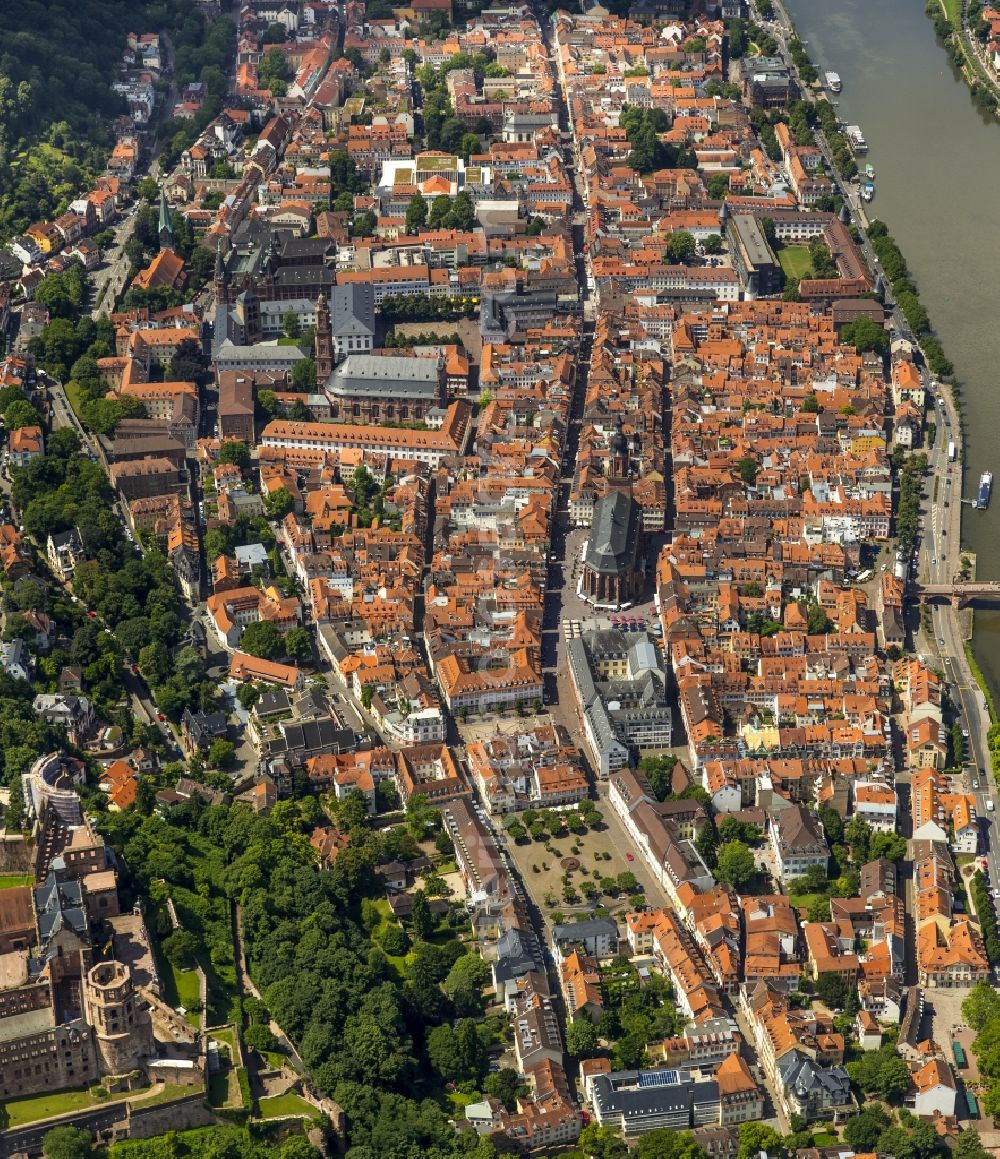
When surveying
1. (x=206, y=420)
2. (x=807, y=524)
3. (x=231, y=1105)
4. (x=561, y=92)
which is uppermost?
(x=561, y=92)

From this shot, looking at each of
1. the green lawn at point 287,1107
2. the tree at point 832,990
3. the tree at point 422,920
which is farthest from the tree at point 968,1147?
the green lawn at point 287,1107

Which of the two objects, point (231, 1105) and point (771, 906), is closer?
point (231, 1105)

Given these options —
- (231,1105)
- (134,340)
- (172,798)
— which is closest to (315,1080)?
(231,1105)

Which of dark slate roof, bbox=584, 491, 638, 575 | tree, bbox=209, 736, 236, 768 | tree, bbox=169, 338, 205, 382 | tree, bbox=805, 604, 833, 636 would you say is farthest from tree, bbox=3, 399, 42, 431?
tree, bbox=805, 604, 833, 636

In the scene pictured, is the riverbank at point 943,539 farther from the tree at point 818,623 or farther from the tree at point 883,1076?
the tree at point 883,1076

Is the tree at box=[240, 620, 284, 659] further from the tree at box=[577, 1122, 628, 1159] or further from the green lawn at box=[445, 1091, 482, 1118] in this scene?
the tree at box=[577, 1122, 628, 1159]

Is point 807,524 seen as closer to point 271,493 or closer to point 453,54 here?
point 271,493

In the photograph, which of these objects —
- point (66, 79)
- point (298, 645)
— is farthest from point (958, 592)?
point (66, 79)
